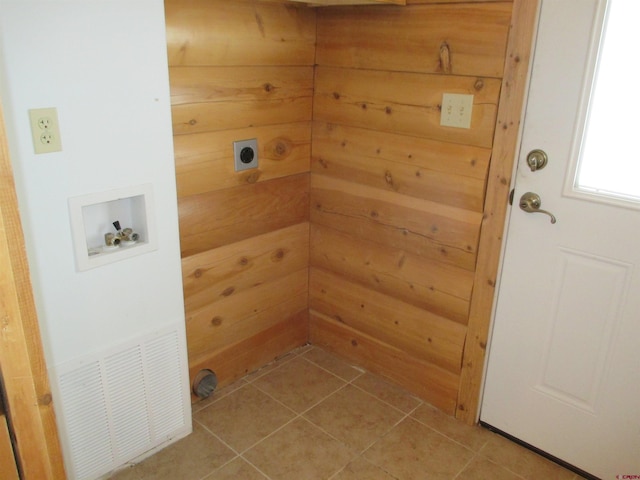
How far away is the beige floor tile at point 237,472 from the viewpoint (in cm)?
182

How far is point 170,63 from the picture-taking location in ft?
5.70

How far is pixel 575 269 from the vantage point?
1716 millimetres

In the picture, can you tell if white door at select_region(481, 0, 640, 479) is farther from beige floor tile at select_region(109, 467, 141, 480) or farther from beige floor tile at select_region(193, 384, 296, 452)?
beige floor tile at select_region(109, 467, 141, 480)

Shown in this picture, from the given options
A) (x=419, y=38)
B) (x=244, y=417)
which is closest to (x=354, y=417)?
(x=244, y=417)

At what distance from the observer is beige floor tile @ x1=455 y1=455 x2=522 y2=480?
1839 mm

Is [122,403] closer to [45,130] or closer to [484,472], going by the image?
[45,130]

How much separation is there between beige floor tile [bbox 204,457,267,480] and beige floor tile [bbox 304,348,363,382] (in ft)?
2.13

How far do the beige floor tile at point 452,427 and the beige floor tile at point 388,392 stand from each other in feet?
0.15

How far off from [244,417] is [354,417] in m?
0.44

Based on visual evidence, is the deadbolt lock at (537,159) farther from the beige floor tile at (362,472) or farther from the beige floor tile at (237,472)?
the beige floor tile at (237,472)

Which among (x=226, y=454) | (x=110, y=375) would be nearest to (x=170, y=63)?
(x=110, y=375)

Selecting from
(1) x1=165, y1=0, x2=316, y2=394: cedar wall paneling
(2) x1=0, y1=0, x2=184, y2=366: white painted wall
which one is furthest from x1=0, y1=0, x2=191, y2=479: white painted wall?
(1) x1=165, y1=0, x2=316, y2=394: cedar wall paneling

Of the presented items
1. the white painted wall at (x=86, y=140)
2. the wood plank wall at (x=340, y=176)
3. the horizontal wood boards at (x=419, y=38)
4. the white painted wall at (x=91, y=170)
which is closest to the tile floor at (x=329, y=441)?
the wood plank wall at (x=340, y=176)

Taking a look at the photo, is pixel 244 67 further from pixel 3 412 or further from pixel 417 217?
pixel 3 412
